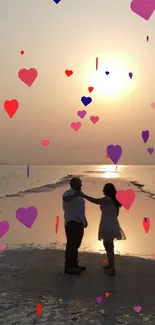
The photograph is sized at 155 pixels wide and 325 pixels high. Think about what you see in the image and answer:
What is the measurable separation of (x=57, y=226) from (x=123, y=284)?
25.5 ft

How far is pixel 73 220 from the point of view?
26.0 ft

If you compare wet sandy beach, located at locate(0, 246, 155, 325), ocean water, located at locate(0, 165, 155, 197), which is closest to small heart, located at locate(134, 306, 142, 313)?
wet sandy beach, located at locate(0, 246, 155, 325)

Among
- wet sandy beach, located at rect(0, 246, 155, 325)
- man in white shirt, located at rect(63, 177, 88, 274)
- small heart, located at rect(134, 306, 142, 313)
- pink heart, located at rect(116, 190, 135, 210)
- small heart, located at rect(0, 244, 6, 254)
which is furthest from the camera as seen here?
pink heart, located at rect(116, 190, 135, 210)

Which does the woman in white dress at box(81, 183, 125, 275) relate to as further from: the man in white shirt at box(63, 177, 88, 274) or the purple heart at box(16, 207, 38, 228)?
the purple heart at box(16, 207, 38, 228)

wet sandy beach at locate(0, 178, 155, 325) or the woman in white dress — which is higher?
the woman in white dress

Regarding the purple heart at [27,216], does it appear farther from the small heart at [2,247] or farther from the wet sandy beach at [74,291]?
the wet sandy beach at [74,291]

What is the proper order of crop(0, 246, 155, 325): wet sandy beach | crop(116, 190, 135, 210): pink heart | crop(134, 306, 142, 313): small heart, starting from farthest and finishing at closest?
crop(116, 190, 135, 210): pink heart, crop(134, 306, 142, 313): small heart, crop(0, 246, 155, 325): wet sandy beach

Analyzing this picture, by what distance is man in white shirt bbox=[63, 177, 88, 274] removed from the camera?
7855 mm

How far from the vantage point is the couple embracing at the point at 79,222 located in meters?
7.87

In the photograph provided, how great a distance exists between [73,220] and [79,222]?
0.45 ft

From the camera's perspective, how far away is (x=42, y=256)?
959cm

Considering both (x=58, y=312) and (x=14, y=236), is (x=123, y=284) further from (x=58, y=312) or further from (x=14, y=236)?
(x=14, y=236)

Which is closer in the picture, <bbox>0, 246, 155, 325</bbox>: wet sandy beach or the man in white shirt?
<bbox>0, 246, 155, 325</bbox>: wet sandy beach

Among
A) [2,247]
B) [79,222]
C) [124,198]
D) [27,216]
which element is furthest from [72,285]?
[124,198]
